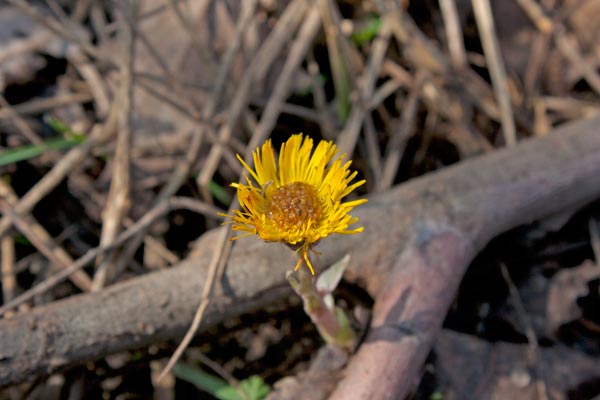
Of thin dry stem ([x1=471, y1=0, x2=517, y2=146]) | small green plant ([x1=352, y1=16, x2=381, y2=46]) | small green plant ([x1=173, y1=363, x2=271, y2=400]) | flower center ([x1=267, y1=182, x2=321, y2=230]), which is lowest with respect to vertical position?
small green plant ([x1=173, y1=363, x2=271, y2=400])

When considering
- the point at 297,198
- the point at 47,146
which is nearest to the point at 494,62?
the point at 297,198

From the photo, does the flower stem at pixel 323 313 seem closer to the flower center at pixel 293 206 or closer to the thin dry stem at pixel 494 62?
the flower center at pixel 293 206

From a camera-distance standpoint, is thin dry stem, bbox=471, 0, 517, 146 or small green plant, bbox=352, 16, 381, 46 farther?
small green plant, bbox=352, 16, 381, 46

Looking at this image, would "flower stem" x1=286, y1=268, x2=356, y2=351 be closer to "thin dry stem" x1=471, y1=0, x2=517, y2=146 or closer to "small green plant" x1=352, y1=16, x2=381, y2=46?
"thin dry stem" x1=471, y1=0, x2=517, y2=146

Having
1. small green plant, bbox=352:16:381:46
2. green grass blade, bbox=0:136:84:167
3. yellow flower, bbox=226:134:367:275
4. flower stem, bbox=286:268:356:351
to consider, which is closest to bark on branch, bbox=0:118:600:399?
flower stem, bbox=286:268:356:351

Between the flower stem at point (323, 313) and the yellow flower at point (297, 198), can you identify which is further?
the flower stem at point (323, 313)

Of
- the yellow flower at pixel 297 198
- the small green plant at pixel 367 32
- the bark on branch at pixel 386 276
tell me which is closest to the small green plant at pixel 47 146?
the bark on branch at pixel 386 276
